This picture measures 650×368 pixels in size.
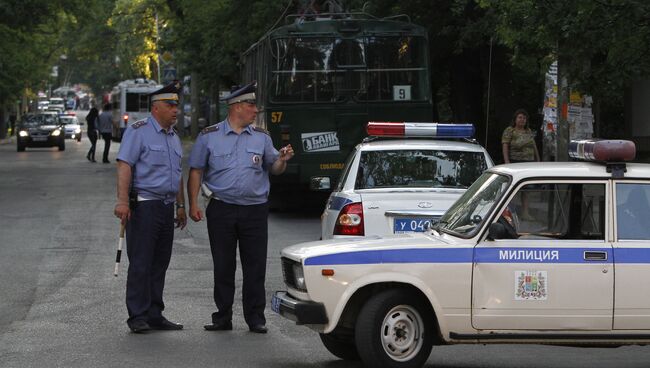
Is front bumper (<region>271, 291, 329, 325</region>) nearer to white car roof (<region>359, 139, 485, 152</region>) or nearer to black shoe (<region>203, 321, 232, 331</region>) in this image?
black shoe (<region>203, 321, 232, 331</region>)

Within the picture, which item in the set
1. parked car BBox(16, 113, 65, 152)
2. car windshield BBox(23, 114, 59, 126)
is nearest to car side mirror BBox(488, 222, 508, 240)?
parked car BBox(16, 113, 65, 152)

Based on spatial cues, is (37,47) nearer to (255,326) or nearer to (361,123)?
(361,123)

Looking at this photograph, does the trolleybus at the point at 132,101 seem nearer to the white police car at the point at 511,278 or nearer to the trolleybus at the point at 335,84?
the trolleybus at the point at 335,84

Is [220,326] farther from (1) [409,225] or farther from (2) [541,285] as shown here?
(2) [541,285]

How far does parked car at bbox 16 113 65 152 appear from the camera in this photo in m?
52.1

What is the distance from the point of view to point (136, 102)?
199 ft

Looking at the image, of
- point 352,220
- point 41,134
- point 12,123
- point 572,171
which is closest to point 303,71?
point 352,220

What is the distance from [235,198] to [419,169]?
10.0 feet

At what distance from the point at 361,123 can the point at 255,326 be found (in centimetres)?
1123

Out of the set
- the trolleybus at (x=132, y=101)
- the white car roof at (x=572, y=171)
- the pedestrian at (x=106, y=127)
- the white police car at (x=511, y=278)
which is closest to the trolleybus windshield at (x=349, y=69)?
the white car roof at (x=572, y=171)

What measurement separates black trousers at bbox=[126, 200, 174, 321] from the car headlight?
1898mm

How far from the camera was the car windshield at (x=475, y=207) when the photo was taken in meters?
8.16

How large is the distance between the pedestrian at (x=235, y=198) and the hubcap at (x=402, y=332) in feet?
6.90

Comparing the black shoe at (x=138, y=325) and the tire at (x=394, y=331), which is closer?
the tire at (x=394, y=331)
